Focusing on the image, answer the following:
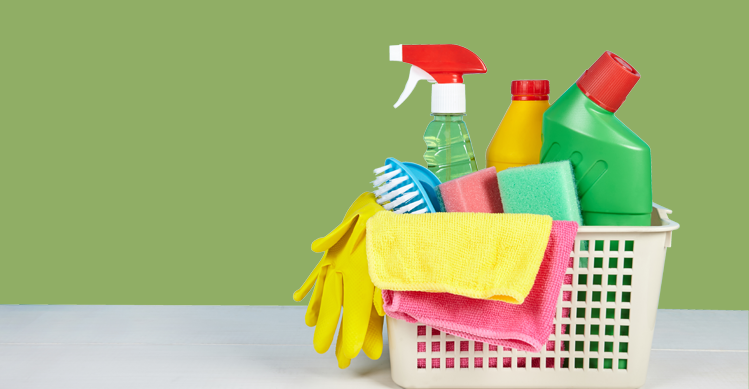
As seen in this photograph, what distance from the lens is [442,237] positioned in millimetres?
1173

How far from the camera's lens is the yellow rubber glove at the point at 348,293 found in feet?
4.29

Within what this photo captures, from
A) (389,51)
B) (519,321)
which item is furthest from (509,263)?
(389,51)

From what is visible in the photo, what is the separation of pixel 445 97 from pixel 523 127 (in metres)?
0.17

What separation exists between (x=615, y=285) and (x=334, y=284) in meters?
0.51

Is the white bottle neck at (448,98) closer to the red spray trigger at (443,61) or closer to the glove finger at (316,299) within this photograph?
the red spray trigger at (443,61)

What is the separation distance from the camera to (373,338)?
1339mm

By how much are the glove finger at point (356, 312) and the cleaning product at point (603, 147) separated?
0.42 metres

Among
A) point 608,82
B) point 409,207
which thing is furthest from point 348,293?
point 608,82

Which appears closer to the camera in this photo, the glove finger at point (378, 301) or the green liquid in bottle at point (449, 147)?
the glove finger at point (378, 301)

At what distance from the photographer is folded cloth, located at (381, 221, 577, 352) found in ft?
3.83

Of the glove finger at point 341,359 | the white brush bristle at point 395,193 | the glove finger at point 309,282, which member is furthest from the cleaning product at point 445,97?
the glove finger at point 341,359

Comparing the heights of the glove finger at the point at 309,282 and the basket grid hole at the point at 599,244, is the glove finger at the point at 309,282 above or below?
below

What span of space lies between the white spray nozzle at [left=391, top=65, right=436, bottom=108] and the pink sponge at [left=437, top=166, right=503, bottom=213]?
0.89ft

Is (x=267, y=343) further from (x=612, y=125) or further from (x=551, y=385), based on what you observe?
(x=612, y=125)
